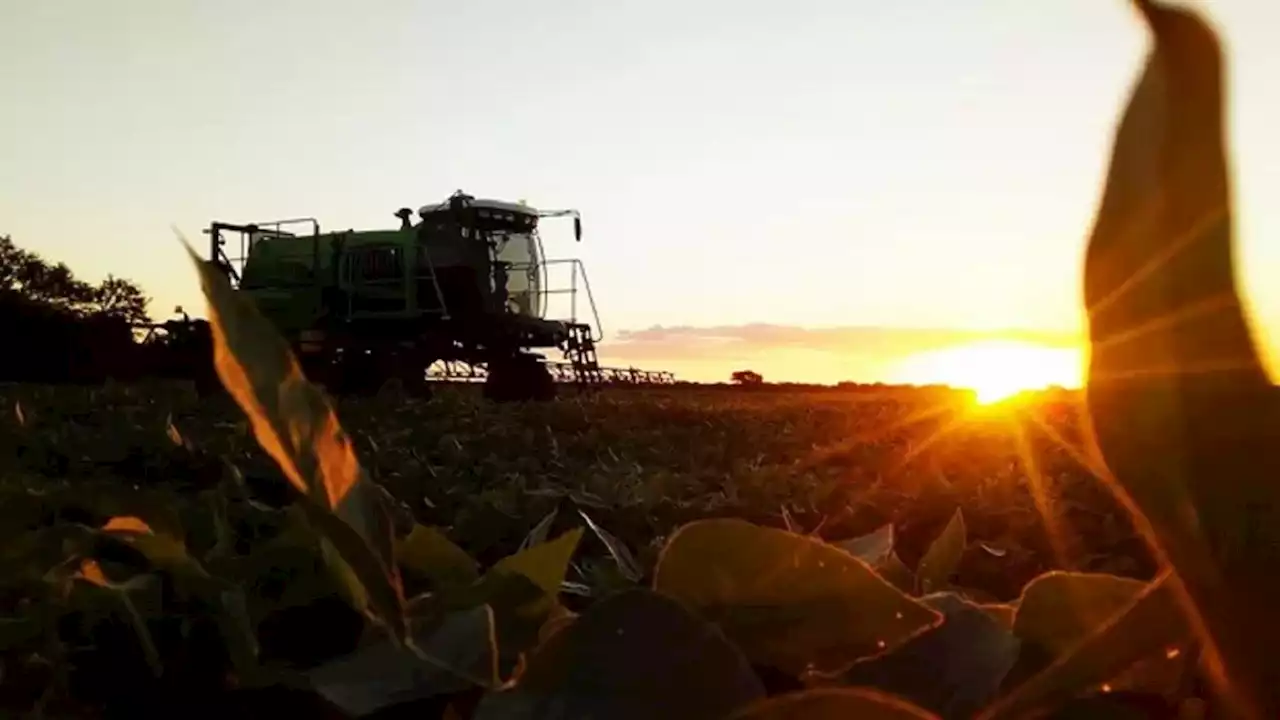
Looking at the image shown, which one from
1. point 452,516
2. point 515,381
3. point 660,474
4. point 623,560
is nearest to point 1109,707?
point 623,560

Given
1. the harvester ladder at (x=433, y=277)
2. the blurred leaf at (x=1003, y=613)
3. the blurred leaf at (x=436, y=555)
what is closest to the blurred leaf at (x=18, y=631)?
the blurred leaf at (x=436, y=555)

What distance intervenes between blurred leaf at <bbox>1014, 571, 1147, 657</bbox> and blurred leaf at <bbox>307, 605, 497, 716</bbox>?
17 centimetres

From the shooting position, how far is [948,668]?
37cm

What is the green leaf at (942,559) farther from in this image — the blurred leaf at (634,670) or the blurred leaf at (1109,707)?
the blurred leaf at (634,670)

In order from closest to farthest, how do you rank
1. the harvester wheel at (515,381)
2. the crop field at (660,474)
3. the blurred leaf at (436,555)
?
1. the blurred leaf at (436,555)
2. the crop field at (660,474)
3. the harvester wheel at (515,381)

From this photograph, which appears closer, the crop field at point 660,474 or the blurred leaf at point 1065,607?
the blurred leaf at point 1065,607

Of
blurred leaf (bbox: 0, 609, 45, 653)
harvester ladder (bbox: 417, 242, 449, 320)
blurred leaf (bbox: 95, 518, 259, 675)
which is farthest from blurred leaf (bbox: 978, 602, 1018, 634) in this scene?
harvester ladder (bbox: 417, 242, 449, 320)

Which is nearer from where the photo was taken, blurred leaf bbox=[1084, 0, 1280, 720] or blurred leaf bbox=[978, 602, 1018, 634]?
blurred leaf bbox=[1084, 0, 1280, 720]

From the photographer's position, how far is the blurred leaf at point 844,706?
0.27 metres

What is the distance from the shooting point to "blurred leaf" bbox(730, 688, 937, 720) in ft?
0.90

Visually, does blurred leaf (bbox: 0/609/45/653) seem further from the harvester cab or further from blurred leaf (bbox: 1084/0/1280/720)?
the harvester cab

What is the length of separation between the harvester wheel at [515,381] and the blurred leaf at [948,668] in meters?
16.3

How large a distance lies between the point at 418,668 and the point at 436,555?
157 mm

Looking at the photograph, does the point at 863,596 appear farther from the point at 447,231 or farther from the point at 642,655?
the point at 447,231
